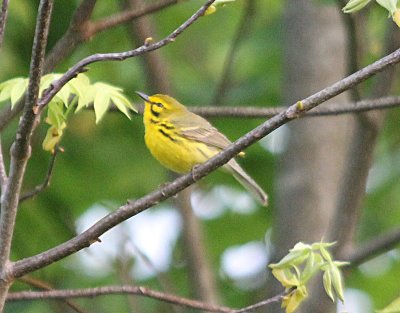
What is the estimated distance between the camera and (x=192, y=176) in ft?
8.16

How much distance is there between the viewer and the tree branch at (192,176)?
2.32 metres

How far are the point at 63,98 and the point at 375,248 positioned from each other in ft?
6.22

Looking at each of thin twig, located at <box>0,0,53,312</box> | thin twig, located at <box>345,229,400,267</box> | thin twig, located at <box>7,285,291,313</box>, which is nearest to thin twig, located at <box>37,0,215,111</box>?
thin twig, located at <box>0,0,53,312</box>

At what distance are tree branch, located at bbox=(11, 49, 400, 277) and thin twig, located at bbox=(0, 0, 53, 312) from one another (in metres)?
0.06

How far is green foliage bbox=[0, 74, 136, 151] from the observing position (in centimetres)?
293

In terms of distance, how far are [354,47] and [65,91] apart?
1532 mm

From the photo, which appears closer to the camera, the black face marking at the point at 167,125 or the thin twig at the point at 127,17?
the thin twig at the point at 127,17

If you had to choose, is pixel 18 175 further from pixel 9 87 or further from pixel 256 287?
pixel 256 287

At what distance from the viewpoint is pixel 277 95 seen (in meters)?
5.67

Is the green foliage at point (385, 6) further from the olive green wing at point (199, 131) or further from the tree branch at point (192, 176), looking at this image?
the olive green wing at point (199, 131)

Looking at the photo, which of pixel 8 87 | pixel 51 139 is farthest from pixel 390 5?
pixel 8 87

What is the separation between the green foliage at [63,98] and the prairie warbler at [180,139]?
1545mm

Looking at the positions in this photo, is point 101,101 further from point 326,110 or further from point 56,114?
point 326,110

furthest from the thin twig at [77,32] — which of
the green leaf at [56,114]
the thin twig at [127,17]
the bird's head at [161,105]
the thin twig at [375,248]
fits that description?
the thin twig at [375,248]
